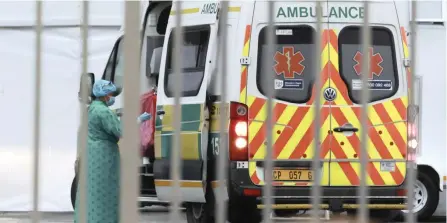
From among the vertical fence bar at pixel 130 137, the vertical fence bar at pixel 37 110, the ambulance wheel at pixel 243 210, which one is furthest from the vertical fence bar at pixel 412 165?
the ambulance wheel at pixel 243 210

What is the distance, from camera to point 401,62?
834 cm

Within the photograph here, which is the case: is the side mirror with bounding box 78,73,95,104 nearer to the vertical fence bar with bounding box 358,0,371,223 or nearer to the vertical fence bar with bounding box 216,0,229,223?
the vertical fence bar with bounding box 216,0,229,223

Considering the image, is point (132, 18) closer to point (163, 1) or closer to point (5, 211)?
point (163, 1)

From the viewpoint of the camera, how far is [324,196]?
10.9 ft

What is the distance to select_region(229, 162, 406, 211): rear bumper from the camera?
336 cm

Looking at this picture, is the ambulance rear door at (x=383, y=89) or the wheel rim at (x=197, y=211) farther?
the wheel rim at (x=197, y=211)

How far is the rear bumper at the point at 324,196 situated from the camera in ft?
11.0

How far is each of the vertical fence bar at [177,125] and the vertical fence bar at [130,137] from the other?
12 centimetres

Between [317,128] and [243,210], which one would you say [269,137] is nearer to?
[317,128]

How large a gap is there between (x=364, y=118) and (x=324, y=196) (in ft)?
1.35

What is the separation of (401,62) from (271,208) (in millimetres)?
5532

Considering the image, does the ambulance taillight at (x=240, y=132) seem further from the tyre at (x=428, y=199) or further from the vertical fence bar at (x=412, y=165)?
the vertical fence bar at (x=412, y=165)

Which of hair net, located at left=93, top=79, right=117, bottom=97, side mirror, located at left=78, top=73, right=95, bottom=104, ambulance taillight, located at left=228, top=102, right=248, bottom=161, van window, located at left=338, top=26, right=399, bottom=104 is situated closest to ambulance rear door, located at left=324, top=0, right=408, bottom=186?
van window, located at left=338, top=26, right=399, bottom=104

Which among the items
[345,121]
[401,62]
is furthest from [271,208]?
[401,62]
